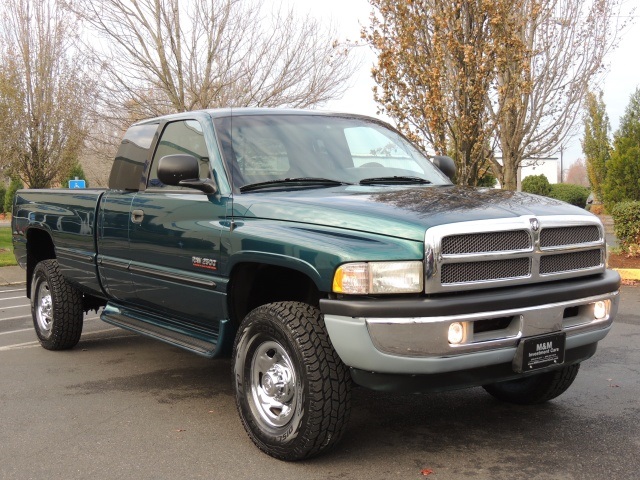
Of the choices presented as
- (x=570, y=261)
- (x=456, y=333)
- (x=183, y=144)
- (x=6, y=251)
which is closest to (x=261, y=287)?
(x=183, y=144)

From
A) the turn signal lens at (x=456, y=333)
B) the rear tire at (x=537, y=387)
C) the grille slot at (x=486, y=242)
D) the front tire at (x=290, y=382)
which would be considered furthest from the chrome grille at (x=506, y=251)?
the rear tire at (x=537, y=387)

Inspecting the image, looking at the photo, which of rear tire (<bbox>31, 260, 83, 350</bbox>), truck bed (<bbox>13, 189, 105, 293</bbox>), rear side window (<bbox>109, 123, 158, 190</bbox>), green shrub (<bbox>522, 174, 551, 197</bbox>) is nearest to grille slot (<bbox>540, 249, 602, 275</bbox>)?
rear side window (<bbox>109, 123, 158, 190</bbox>)

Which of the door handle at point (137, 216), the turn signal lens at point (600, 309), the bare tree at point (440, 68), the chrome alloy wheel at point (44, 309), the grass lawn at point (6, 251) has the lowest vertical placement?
the grass lawn at point (6, 251)

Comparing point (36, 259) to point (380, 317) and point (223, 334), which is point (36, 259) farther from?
point (380, 317)

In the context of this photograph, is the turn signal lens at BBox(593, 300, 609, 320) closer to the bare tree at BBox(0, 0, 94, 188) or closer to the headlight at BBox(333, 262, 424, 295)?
the headlight at BBox(333, 262, 424, 295)

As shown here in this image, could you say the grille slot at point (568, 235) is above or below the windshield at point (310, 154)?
below

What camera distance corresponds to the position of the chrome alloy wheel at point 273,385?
4211 millimetres

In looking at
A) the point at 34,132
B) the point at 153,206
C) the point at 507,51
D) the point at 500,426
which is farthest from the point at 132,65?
the point at 500,426

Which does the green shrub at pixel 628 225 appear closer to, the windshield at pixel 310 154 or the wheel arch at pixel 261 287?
the windshield at pixel 310 154

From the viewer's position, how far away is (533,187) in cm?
3045

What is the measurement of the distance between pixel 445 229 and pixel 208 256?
1627 millimetres

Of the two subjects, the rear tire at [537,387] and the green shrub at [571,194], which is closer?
the rear tire at [537,387]

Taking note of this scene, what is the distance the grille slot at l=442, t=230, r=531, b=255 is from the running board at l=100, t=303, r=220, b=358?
1604 mm

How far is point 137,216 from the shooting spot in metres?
5.55
